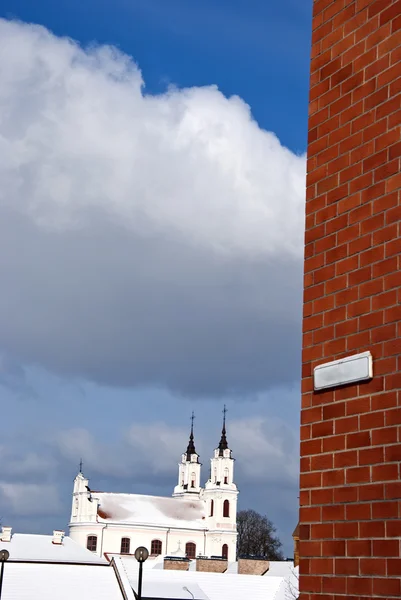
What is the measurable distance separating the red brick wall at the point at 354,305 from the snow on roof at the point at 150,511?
9558cm

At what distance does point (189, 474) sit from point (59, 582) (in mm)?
78771

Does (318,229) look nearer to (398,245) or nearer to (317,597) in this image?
(398,245)

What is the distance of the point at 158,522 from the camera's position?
9806 cm

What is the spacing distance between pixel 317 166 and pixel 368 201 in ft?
2.09

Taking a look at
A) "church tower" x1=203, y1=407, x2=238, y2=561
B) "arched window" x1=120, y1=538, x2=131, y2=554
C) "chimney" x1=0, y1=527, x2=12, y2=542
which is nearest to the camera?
"chimney" x1=0, y1=527, x2=12, y2=542

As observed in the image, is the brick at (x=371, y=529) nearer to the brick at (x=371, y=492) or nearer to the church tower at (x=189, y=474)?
the brick at (x=371, y=492)

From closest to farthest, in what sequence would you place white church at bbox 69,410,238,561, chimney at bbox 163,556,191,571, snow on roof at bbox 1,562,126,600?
snow on roof at bbox 1,562,126,600 < chimney at bbox 163,556,191,571 < white church at bbox 69,410,238,561

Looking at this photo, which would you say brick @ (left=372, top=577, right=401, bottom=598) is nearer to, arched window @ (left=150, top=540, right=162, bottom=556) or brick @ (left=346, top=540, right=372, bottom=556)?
brick @ (left=346, top=540, right=372, bottom=556)

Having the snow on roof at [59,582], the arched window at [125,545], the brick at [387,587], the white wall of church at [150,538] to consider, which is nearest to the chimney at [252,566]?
the snow on roof at [59,582]

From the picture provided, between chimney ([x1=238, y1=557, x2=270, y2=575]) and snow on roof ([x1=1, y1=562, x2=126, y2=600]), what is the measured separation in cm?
1686

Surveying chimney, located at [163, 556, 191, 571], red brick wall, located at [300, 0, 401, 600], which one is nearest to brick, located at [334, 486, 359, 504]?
red brick wall, located at [300, 0, 401, 600]

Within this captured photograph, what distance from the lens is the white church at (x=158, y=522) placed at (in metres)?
95.8

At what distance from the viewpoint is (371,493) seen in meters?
4.00

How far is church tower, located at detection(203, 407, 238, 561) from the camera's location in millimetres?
99250
